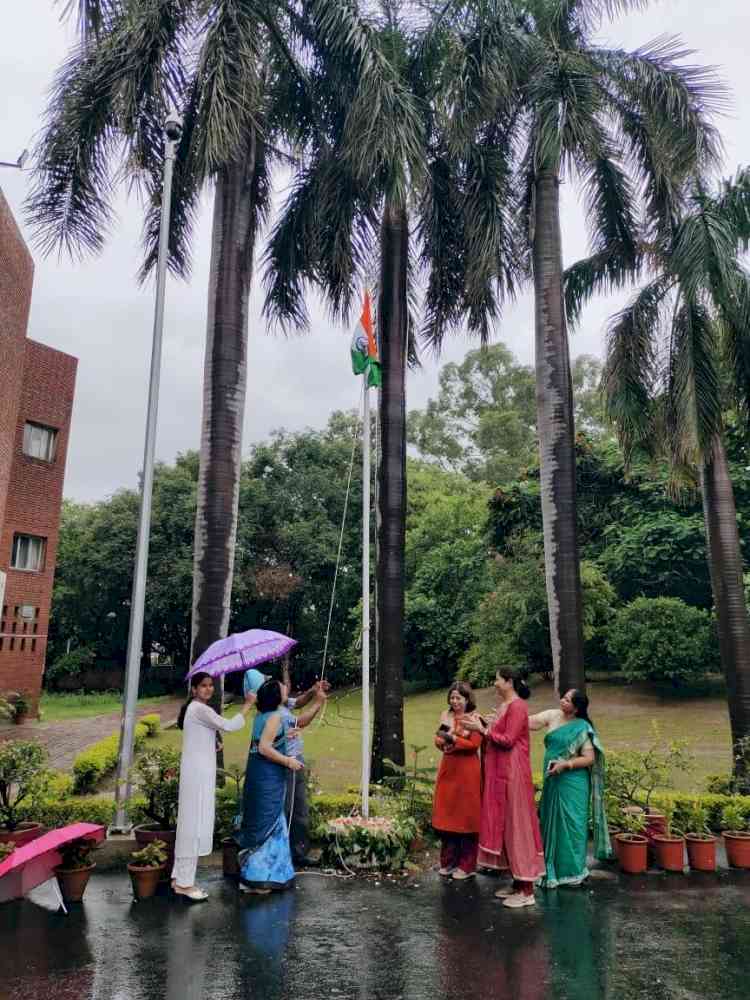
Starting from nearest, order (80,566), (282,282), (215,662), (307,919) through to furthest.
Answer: (307,919) < (215,662) < (282,282) < (80,566)

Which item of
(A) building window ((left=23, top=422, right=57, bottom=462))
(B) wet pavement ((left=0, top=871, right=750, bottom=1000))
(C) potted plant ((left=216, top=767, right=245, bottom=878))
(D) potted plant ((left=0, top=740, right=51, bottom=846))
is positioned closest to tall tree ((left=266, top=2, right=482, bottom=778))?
(C) potted plant ((left=216, top=767, right=245, bottom=878))

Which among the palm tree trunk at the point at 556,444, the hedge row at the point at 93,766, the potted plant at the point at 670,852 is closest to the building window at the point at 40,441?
the hedge row at the point at 93,766

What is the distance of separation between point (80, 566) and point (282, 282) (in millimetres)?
24939

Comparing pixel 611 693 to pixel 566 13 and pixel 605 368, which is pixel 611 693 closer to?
pixel 605 368

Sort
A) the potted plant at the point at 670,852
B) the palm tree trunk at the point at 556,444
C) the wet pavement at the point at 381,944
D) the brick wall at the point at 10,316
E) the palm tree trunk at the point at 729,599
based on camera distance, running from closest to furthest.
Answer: the wet pavement at the point at 381,944, the potted plant at the point at 670,852, the palm tree trunk at the point at 556,444, the palm tree trunk at the point at 729,599, the brick wall at the point at 10,316

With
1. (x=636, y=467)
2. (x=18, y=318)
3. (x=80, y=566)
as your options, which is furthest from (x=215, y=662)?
(x=80, y=566)

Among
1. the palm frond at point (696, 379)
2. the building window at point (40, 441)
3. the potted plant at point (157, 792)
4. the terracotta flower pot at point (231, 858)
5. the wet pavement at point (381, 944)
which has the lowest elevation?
the wet pavement at point (381, 944)

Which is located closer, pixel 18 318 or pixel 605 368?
pixel 605 368

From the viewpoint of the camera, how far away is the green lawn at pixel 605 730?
12838mm

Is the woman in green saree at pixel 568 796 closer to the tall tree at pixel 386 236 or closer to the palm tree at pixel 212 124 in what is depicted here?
the tall tree at pixel 386 236

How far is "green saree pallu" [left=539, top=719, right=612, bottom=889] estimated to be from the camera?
6305 millimetres

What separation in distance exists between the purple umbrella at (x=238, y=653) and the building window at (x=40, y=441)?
16.7m

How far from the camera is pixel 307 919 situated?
213 inches

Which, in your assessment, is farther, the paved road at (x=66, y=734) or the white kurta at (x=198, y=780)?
the paved road at (x=66, y=734)
